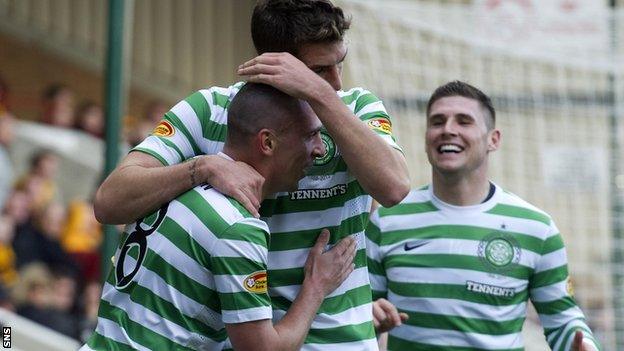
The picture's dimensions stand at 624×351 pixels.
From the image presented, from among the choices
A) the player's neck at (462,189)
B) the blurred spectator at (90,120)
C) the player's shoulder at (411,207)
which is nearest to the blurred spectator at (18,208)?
the blurred spectator at (90,120)

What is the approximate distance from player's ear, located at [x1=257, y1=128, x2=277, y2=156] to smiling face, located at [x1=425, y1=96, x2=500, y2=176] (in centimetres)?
175

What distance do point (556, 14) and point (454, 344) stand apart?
3674mm

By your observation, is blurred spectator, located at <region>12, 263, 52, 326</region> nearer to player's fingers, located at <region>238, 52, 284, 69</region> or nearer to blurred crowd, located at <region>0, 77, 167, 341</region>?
blurred crowd, located at <region>0, 77, 167, 341</region>

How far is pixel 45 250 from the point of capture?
9.77 metres

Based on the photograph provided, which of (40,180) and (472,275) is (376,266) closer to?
(472,275)

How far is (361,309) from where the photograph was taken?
4.09 m

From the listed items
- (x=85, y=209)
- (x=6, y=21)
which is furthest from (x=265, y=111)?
(x=6, y=21)

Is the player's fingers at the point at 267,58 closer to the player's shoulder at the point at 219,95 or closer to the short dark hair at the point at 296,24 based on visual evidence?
the short dark hair at the point at 296,24

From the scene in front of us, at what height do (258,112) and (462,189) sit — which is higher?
(258,112)

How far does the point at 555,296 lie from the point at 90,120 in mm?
7205

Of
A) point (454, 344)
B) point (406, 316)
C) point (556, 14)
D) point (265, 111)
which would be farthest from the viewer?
point (556, 14)

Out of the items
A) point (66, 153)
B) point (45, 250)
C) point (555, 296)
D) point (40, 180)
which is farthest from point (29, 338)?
point (66, 153)

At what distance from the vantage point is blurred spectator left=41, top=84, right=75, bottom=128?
1147 cm

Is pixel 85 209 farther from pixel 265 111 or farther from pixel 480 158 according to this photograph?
pixel 265 111
